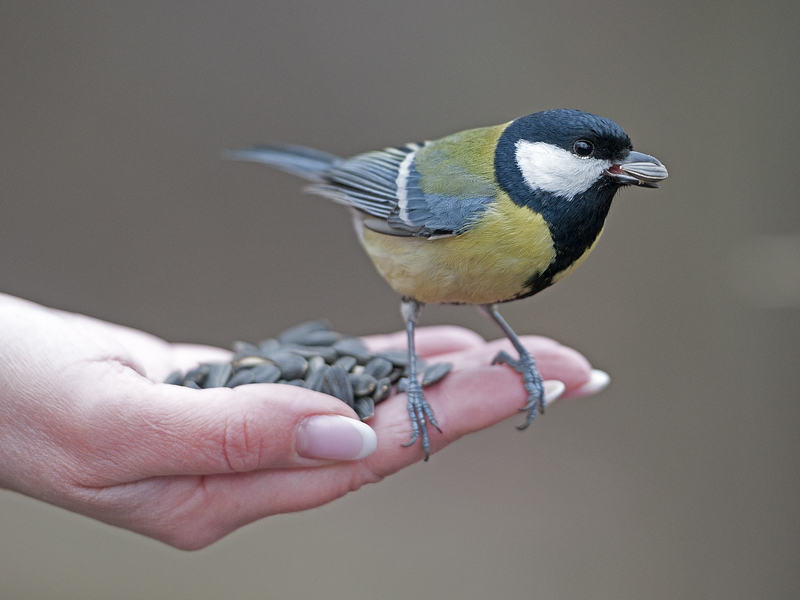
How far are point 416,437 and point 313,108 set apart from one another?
1548 millimetres

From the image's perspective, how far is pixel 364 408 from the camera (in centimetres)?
114

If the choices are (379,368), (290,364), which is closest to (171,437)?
(290,364)

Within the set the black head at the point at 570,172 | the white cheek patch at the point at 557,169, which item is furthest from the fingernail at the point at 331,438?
the white cheek patch at the point at 557,169

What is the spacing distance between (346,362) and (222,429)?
39 cm

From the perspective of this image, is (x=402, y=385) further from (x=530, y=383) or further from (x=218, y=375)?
(x=218, y=375)

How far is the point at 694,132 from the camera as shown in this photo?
6.35 feet

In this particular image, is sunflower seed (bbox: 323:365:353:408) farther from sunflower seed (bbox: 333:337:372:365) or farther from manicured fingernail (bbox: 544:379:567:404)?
manicured fingernail (bbox: 544:379:567:404)

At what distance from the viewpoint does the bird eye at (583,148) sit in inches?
36.6

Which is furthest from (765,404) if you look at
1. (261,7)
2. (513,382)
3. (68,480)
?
(261,7)

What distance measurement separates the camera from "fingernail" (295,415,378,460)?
A: 37.3 inches

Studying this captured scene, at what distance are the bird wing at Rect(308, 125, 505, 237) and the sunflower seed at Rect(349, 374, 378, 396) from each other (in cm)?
27

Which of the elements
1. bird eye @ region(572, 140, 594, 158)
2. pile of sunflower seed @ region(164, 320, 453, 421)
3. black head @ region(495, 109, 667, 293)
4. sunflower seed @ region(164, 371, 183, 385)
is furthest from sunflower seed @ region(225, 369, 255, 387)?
bird eye @ region(572, 140, 594, 158)

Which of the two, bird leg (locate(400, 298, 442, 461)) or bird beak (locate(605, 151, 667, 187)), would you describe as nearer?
bird beak (locate(605, 151, 667, 187))

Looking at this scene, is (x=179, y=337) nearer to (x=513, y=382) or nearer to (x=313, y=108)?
(x=313, y=108)
